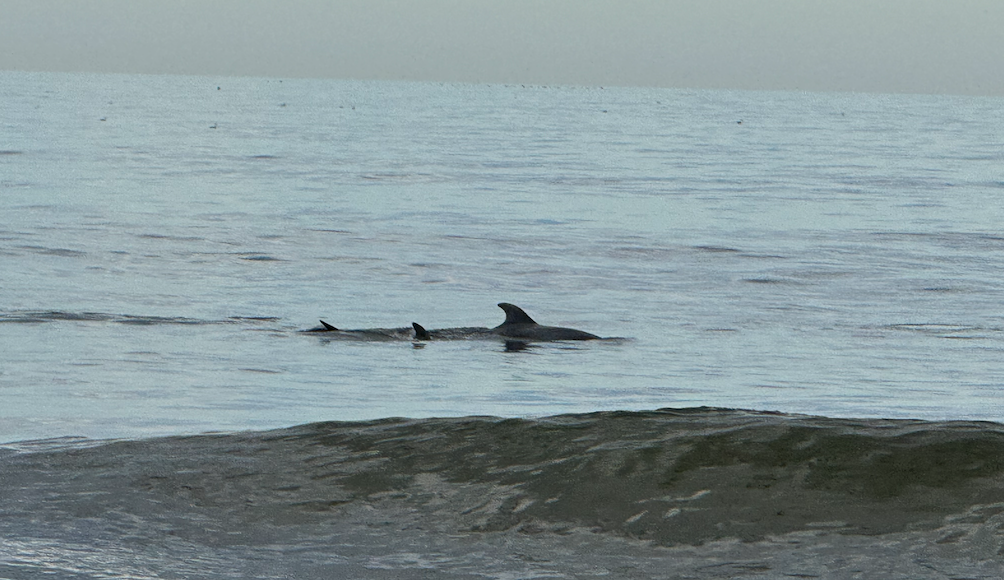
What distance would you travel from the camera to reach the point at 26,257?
69.5 ft

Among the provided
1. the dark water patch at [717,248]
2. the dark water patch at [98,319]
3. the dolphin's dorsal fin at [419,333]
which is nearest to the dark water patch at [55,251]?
the dark water patch at [98,319]

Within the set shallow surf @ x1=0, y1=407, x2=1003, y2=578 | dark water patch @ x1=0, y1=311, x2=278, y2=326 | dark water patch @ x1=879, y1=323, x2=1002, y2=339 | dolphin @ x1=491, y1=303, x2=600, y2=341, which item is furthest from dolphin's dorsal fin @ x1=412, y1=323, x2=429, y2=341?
shallow surf @ x1=0, y1=407, x2=1003, y2=578

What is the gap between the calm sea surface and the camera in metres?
10.8

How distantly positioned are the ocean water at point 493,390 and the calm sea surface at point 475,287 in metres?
0.08

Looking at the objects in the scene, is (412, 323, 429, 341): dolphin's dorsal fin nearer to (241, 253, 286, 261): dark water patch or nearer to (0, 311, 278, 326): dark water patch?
(0, 311, 278, 326): dark water patch

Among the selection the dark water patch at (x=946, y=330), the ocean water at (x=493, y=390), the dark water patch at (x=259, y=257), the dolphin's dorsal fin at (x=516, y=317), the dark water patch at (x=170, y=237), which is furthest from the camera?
the dark water patch at (x=170, y=237)

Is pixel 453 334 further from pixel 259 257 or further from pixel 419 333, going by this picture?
pixel 259 257

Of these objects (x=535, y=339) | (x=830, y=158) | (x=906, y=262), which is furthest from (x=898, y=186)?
(x=535, y=339)

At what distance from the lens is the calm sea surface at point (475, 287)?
35.5 feet

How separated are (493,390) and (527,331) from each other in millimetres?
3595

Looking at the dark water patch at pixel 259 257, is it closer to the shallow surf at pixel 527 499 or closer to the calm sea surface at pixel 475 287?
the calm sea surface at pixel 475 287

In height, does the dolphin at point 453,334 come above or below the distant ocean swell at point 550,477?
above

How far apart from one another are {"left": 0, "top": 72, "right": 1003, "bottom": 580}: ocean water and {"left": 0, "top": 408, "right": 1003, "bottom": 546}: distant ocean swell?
22 mm

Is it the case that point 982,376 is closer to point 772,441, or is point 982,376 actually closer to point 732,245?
point 772,441
